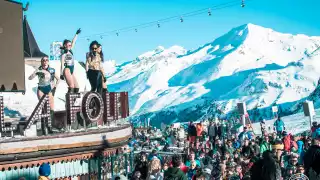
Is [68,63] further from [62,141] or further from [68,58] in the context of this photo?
[62,141]

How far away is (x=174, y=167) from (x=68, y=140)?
11.7 feet

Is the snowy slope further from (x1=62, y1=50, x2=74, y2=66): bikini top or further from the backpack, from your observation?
the backpack

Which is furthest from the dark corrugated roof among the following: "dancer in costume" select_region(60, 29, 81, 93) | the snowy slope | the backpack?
the backpack

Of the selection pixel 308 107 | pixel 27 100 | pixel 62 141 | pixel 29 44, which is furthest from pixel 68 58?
pixel 29 44

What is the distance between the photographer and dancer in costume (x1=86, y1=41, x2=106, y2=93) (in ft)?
52.3

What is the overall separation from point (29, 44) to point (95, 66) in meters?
14.7

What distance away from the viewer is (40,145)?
41.3 feet

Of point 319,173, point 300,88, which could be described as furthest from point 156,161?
point 300,88

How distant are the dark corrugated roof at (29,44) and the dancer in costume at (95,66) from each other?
1336cm

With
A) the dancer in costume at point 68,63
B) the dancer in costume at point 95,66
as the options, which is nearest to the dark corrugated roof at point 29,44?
the dancer in costume at point 95,66

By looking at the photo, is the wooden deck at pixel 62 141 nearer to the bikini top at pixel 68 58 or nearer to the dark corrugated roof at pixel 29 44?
the bikini top at pixel 68 58

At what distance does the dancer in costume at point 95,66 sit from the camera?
1593 cm

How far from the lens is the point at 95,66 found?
1609cm

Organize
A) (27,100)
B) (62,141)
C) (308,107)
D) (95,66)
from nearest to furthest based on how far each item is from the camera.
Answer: (62,141) → (95,66) → (308,107) → (27,100)
